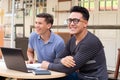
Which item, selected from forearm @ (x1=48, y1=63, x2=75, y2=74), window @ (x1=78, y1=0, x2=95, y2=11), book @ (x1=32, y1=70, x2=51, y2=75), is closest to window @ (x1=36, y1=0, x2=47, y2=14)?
window @ (x1=78, y1=0, x2=95, y2=11)

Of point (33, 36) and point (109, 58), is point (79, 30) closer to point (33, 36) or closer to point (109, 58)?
point (33, 36)

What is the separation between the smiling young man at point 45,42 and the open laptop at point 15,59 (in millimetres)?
511

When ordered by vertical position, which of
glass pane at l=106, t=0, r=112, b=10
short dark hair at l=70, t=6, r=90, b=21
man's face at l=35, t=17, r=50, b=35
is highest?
glass pane at l=106, t=0, r=112, b=10

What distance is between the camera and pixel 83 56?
262cm

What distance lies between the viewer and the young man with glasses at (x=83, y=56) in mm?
2619

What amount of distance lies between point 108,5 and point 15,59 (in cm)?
455

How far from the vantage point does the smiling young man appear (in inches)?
132

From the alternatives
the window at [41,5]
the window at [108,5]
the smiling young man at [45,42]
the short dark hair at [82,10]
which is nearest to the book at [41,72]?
the short dark hair at [82,10]

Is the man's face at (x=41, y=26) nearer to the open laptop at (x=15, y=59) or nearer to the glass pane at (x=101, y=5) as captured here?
the open laptop at (x=15, y=59)

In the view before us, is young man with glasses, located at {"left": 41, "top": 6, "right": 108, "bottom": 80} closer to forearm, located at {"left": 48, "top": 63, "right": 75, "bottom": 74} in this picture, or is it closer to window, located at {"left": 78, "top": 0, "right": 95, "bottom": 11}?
forearm, located at {"left": 48, "top": 63, "right": 75, "bottom": 74}

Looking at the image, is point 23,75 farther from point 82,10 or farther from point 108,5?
point 108,5

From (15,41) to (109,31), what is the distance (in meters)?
2.47

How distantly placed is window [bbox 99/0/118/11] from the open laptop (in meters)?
4.34

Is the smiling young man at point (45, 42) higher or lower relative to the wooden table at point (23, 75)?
higher
